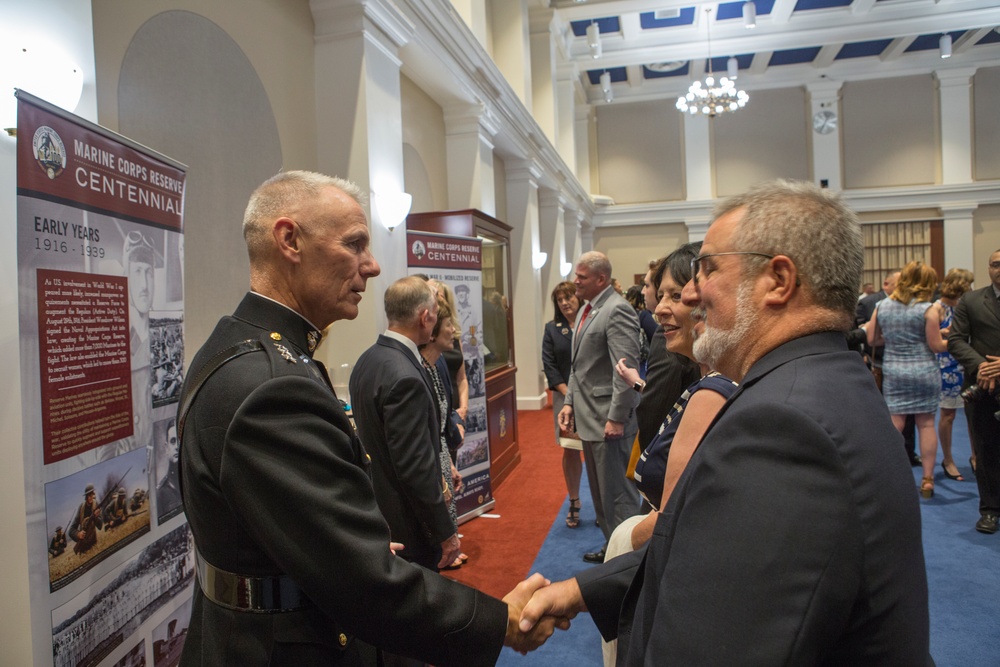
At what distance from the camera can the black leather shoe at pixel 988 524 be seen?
13.2ft

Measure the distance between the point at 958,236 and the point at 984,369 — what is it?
13.1 metres

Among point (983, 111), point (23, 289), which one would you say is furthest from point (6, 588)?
point (983, 111)

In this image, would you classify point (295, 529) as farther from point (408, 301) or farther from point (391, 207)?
point (391, 207)

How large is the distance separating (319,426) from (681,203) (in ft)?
51.4

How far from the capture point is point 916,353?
466 cm

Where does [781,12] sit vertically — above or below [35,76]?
above

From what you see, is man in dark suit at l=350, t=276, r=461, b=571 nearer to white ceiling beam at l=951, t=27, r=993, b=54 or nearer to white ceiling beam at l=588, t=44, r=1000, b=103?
white ceiling beam at l=588, t=44, r=1000, b=103

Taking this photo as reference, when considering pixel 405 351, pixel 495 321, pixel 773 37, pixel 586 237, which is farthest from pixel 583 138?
pixel 405 351

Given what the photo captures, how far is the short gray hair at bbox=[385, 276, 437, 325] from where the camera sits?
2.71 meters

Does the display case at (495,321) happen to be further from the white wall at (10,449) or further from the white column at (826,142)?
the white column at (826,142)

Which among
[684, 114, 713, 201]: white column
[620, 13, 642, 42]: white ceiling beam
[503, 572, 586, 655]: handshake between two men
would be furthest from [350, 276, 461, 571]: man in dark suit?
[684, 114, 713, 201]: white column

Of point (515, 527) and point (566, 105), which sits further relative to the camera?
point (566, 105)

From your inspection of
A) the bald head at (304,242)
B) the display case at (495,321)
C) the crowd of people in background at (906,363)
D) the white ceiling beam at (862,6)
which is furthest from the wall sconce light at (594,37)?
the bald head at (304,242)

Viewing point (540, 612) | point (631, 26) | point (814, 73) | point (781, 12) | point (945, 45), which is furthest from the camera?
point (814, 73)
